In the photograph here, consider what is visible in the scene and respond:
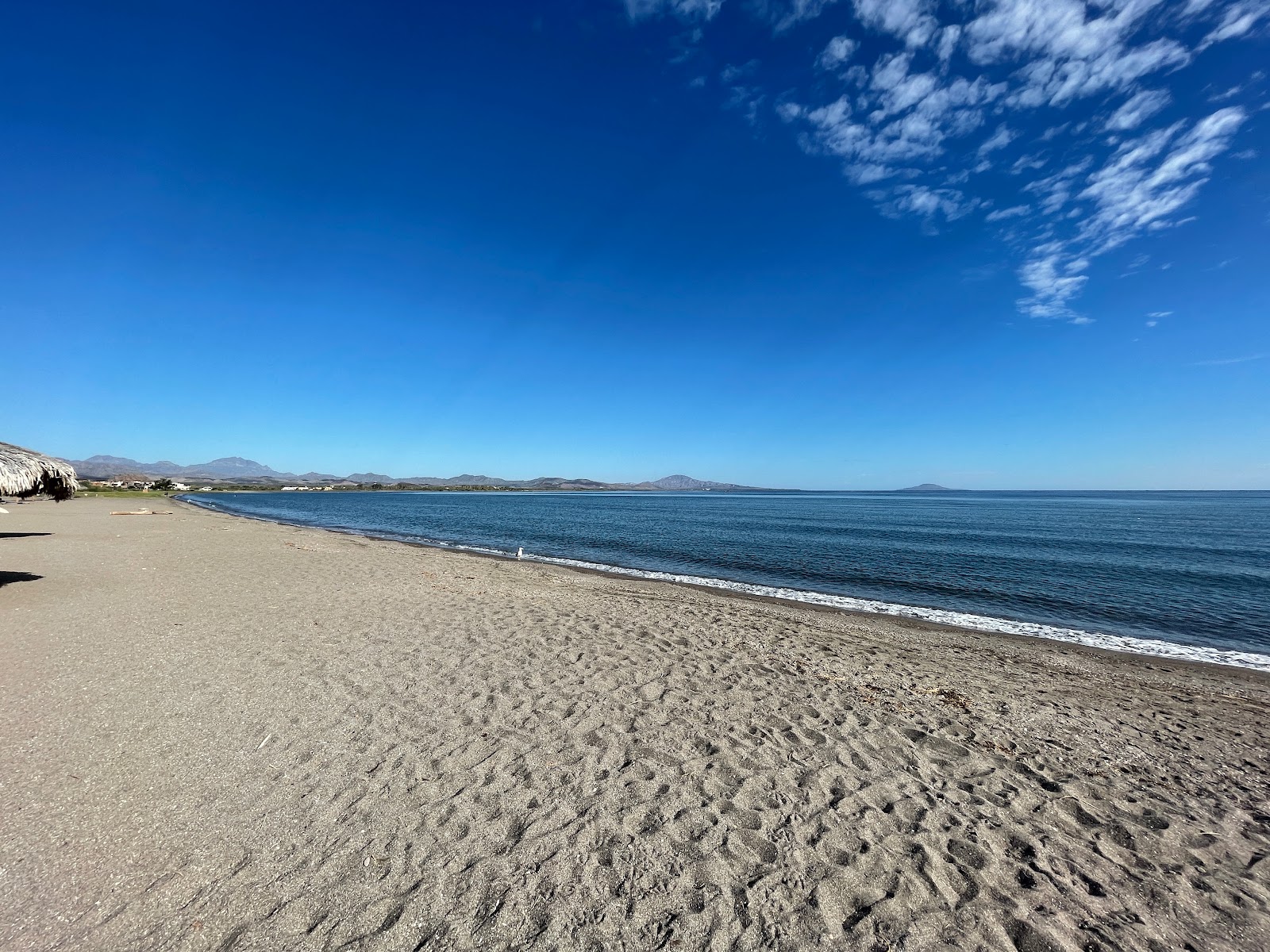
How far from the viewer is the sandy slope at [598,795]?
130 inches

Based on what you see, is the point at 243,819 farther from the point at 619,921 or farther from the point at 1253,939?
the point at 1253,939

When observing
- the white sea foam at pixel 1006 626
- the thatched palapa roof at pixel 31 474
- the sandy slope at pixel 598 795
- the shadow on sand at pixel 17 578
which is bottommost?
the white sea foam at pixel 1006 626

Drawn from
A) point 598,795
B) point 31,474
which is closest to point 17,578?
point 31,474

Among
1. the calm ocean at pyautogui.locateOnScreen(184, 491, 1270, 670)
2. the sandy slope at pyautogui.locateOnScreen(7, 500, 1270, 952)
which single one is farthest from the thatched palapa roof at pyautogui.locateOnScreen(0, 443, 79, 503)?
the calm ocean at pyautogui.locateOnScreen(184, 491, 1270, 670)

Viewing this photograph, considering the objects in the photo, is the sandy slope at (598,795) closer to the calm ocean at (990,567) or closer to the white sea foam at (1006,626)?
the white sea foam at (1006,626)

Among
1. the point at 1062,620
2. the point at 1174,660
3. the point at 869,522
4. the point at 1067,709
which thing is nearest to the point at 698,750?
the point at 1067,709

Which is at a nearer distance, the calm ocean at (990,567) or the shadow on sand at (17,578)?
the shadow on sand at (17,578)

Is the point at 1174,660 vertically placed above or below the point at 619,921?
below

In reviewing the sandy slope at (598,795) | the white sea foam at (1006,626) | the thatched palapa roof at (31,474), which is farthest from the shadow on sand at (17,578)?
the white sea foam at (1006,626)

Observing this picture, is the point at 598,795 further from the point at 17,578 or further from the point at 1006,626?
the point at 17,578

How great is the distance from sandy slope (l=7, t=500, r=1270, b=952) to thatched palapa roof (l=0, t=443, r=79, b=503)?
5.07 m

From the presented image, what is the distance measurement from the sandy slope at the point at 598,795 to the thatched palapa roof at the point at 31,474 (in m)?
5.07

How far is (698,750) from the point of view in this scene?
5.39m

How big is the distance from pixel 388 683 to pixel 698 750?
14.1 ft
